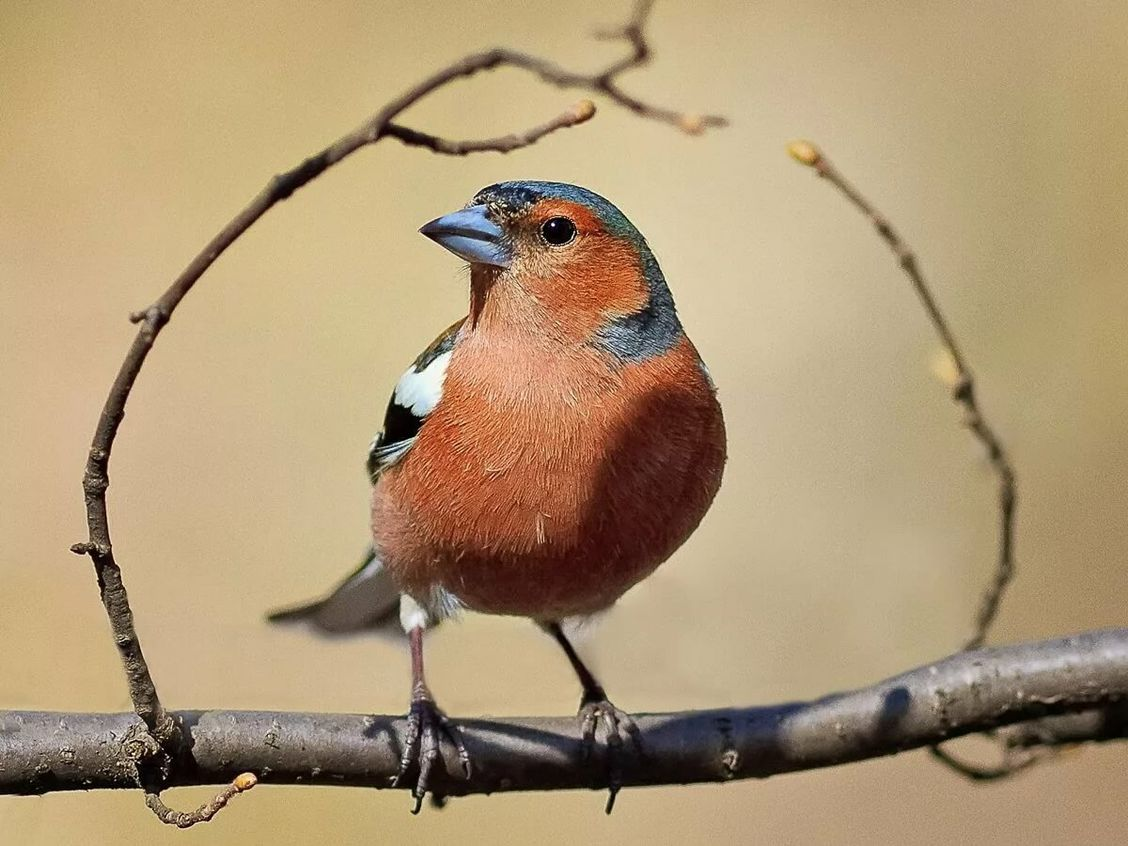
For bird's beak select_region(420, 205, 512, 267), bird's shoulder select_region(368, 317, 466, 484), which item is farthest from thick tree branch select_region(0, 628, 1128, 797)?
bird's beak select_region(420, 205, 512, 267)

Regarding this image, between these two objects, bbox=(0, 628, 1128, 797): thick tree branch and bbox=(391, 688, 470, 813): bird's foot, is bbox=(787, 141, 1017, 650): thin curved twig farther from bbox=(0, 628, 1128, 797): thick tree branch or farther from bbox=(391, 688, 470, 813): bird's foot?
bbox=(391, 688, 470, 813): bird's foot

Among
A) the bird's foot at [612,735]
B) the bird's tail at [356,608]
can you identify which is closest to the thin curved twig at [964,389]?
the bird's foot at [612,735]

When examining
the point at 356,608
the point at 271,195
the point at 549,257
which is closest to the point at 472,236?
the point at 549,257

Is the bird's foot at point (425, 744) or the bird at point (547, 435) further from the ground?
the bird at point (547, 435)

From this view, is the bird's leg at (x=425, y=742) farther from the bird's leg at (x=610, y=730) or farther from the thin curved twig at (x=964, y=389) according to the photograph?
the thin curved twig at (x=964, y=389)

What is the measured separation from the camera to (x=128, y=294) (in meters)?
7.65

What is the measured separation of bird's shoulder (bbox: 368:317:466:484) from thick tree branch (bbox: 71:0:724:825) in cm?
133

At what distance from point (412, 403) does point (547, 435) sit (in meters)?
0.53

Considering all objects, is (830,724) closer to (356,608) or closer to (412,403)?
(412,403)

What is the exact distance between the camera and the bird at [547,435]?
3.61 m

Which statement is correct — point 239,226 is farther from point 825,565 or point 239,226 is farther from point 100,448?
point 825,565

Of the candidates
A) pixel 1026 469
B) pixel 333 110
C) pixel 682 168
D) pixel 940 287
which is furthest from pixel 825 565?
pixel 333 110

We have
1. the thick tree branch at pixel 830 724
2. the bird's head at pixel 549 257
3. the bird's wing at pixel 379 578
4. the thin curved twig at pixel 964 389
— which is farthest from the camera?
the bird's wing at pixel 379 578

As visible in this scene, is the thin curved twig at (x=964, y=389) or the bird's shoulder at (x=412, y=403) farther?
the bird's shoulder at (x=412, y=403)
